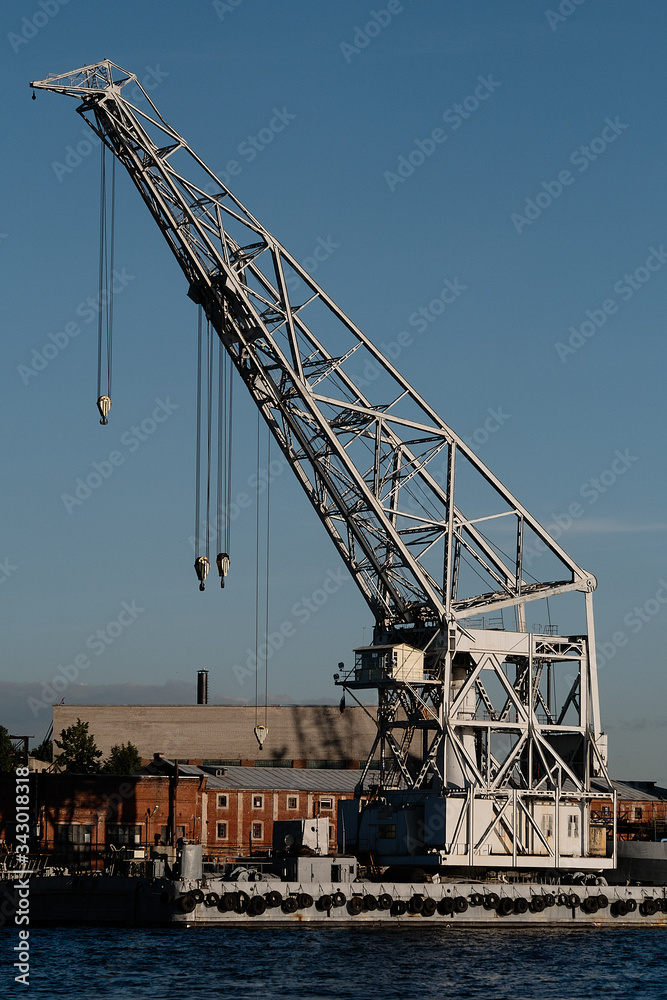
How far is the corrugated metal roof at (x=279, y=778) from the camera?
269 ft

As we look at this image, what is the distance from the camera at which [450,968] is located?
45.6m

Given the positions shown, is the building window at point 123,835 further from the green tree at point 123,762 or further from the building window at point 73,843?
the green tree at point 123,762

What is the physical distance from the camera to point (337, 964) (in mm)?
45312

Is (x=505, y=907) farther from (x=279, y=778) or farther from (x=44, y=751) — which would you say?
(x=44, y=751)

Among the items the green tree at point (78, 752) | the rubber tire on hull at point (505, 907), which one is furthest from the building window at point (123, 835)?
the rubber tire on hull at point (505, 907)

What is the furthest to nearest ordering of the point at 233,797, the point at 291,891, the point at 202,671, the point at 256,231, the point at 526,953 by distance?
the point at 202,671 → the point at 233,797 → the point at 256,231 → the point at 291,891 → the point at 526,953

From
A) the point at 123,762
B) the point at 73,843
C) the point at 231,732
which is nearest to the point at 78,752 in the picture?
the point at 123,762

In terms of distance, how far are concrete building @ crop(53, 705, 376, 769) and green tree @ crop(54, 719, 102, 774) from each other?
608 cm

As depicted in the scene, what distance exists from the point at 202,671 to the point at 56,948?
188 feet

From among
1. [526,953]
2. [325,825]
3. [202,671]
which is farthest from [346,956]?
[202,671]

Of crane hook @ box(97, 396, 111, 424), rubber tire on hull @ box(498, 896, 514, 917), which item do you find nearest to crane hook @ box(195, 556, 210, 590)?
crane hook @ box(97, 396, 111, 424)

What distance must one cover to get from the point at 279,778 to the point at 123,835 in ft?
42.8

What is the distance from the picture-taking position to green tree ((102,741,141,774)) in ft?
303

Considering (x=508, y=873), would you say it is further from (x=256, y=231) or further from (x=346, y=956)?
(x=256, y=231)
